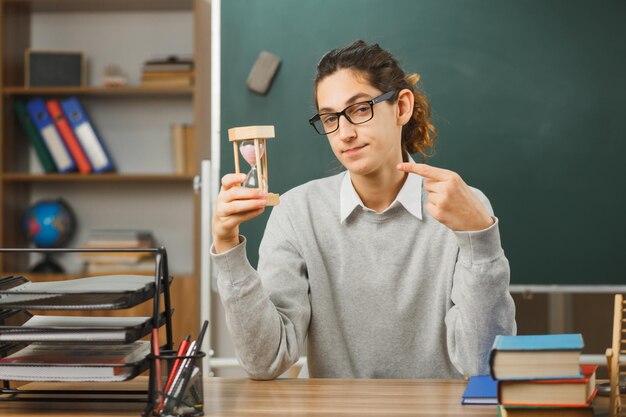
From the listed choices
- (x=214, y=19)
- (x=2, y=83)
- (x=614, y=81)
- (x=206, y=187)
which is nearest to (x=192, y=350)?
(x=206, y=187)

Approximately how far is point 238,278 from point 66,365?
0.36m

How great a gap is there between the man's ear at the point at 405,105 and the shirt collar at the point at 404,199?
138mm

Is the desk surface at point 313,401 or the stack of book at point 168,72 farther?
the stack of book at point 168,72

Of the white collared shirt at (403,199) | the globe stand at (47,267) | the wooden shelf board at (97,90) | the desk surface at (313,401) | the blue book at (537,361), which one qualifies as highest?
the wooden shelf board at (97,90)

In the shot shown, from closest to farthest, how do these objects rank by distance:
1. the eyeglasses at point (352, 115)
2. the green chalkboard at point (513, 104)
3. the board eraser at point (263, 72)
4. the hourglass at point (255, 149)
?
the hourglass at point (255, 149)
the eyeglasses at point (352, 115)
the green chalkboard at point (513, 104)
the board eraser at point (263, 72)

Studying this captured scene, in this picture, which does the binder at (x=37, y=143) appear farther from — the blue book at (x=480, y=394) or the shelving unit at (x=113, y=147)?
the blue book at (x=480, y=394)

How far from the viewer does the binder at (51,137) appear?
11.1ft

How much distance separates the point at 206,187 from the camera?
8.86 feet

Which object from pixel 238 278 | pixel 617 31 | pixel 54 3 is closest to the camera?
pixel 238 278

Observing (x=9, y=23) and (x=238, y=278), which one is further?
(x=9, y=23)

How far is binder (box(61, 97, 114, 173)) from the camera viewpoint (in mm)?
3365

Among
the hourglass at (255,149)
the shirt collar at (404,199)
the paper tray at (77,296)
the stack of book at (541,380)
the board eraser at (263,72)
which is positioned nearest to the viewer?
the stack of book at (541,380)

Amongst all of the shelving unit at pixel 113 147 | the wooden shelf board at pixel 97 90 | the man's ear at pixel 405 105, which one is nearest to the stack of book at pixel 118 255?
the shelving unit at pixel 113 147

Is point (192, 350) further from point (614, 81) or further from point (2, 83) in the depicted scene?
point (2, 83)
